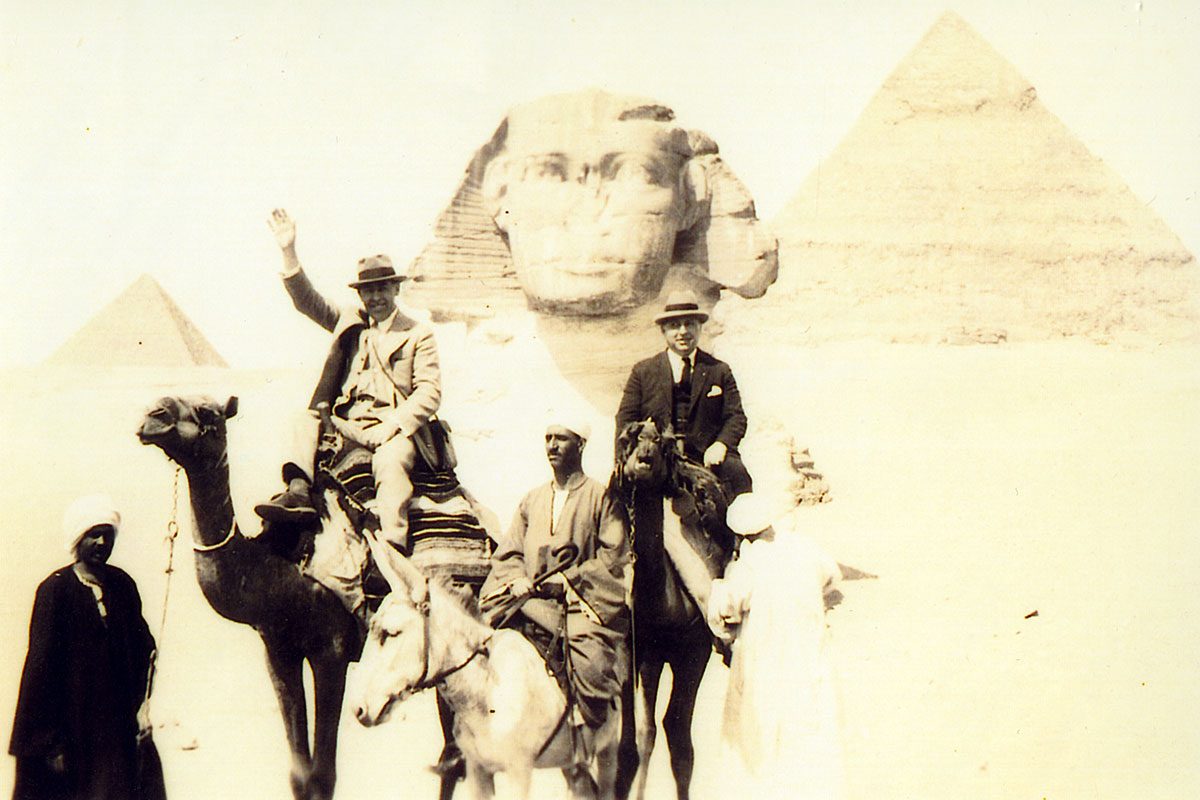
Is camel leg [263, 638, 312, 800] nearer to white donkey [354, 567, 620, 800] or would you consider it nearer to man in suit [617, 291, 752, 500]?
white donkey [354, 567, 620, 800]

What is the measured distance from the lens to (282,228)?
7637 millimetres

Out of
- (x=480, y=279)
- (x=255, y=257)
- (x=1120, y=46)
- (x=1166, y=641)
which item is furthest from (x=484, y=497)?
(x=1120, y=46)

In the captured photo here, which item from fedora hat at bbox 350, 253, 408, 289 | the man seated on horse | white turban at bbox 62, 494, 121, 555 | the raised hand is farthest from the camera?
the raised hand

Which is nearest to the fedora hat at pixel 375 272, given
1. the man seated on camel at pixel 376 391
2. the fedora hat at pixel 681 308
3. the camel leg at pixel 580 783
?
the man seated on camel at pixel 376 391

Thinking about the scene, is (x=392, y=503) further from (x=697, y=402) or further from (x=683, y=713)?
(x=683, y=713)

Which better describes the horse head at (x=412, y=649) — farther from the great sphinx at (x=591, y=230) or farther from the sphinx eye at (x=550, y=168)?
the sphinx eye at (x=550, y=168)

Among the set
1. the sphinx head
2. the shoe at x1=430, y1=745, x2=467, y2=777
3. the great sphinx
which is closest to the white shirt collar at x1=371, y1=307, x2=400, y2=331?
the great sphinx

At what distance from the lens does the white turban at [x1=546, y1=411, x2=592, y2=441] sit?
23.6 feet

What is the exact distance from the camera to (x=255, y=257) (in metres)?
7.86

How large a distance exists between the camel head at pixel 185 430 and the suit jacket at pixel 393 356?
0.54m

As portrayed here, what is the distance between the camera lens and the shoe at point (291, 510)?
7.21 m

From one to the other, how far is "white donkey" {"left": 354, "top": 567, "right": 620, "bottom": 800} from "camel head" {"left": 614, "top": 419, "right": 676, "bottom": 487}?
0.79 m

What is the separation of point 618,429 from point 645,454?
0.25 meters

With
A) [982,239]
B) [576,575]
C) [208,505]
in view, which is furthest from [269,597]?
[982,239]
